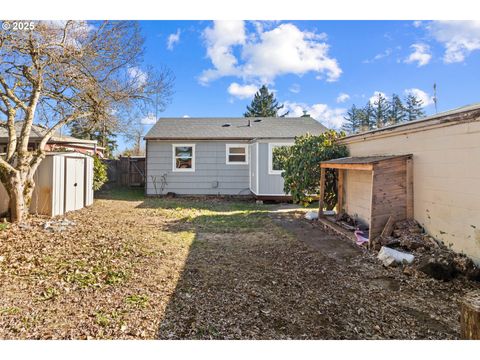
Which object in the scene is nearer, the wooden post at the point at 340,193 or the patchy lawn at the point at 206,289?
the patchy lawn at the point at 206,289

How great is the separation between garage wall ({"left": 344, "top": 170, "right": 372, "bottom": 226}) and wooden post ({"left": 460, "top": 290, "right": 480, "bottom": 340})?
13.8 ft

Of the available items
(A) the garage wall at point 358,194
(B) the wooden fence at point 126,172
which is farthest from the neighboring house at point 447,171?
(B) the wooden fence at point 126,172

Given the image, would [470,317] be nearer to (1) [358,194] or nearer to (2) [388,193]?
(2) [388,193]

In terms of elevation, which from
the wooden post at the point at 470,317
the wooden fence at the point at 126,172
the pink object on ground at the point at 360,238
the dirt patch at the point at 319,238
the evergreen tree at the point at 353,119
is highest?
the evergreen tree at the point at 353,119

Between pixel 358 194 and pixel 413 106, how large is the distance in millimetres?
30811

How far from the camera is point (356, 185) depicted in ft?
23.0

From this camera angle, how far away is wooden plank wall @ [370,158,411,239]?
4.93 m

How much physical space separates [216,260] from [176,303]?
1.51 m

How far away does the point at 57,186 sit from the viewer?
7574 mm

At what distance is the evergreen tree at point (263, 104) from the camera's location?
35.9m

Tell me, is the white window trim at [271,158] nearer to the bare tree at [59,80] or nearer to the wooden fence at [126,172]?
the bare tree at [59,80]

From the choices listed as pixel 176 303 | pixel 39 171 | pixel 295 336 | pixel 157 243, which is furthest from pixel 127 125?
pixel 295 336

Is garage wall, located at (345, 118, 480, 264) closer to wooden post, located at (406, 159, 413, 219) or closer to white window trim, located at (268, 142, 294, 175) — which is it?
wooden post, located at (406, 159, 413, 219)

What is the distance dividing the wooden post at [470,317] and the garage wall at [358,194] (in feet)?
→ 13.8
